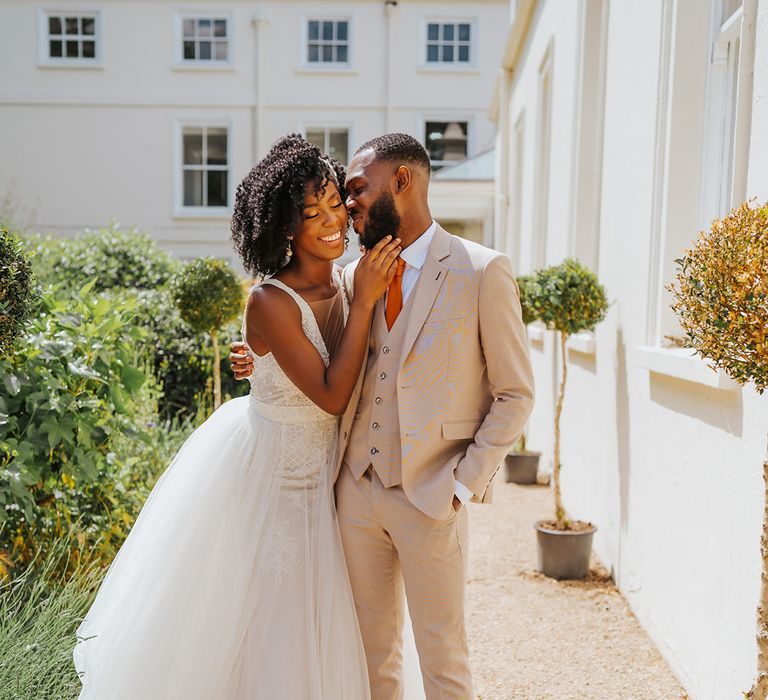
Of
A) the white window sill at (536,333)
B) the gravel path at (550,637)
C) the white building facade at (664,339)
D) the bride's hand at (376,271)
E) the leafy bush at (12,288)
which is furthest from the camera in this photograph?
the white window sill at (536,333)

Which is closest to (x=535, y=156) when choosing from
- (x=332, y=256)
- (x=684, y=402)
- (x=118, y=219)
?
(x=684, y=402)

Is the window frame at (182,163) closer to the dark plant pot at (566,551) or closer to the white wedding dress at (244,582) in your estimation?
the dark plant pot at (566,551)

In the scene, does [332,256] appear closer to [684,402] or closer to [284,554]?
[284,554]

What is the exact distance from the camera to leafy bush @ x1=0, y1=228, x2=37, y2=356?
3.02m

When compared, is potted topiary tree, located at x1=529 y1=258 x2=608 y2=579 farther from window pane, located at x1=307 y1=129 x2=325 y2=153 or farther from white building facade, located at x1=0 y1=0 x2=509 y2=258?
window pane, located at x1=307 y1=129 x2=325 y2=153

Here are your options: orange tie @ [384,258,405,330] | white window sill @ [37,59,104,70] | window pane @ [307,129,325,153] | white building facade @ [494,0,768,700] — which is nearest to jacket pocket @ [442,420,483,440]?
orange tie @ [384,258,405,330]

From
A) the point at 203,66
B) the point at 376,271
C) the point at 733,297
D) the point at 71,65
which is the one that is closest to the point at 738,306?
the point at 733,297

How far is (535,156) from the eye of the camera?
9391mm

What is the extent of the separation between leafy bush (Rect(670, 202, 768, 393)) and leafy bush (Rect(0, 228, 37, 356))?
226 cm

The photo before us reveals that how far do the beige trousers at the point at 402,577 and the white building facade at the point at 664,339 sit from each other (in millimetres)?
1117

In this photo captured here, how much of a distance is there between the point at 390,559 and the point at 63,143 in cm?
1877

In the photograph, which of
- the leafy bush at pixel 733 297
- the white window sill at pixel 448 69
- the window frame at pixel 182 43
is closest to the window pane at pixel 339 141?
the white window sill at pixel 448 69

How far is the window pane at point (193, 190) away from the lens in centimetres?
1962

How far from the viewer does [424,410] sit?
268cm
